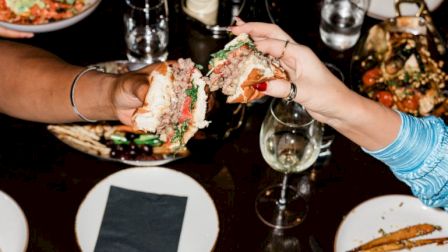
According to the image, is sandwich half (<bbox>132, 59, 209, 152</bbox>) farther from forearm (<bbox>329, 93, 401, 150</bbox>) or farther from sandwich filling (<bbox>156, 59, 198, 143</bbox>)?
forearm (<bbox>329, 93, 401, 150</bbox>)

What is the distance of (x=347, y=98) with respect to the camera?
6.75 ft

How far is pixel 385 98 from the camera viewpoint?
265 cm

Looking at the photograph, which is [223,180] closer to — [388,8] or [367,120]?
[367,120]

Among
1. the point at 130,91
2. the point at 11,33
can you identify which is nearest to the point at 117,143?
the point at 130,91

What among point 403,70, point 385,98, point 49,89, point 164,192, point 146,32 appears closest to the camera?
point 164,192

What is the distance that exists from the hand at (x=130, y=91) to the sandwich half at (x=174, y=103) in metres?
0.05

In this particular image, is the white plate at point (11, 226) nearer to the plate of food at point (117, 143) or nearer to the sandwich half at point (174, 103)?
the plate of food at point (117, 143)

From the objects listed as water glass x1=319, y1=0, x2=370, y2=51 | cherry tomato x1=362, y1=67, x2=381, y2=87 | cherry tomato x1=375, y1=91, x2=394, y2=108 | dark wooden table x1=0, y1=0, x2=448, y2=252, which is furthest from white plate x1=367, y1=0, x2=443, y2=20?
dark wooden table x1=0, y1=0, x2=448, y2=252

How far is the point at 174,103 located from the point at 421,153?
931 millimetres

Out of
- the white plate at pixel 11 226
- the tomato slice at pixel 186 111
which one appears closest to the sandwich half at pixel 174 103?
the tomato slice at pixel 186 111

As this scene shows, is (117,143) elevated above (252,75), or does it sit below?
below

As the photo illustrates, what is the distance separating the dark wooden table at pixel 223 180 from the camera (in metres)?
2.29

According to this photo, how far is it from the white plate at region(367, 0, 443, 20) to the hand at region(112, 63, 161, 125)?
1.40 metres

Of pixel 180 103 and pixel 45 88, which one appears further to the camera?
pixel 45 88
